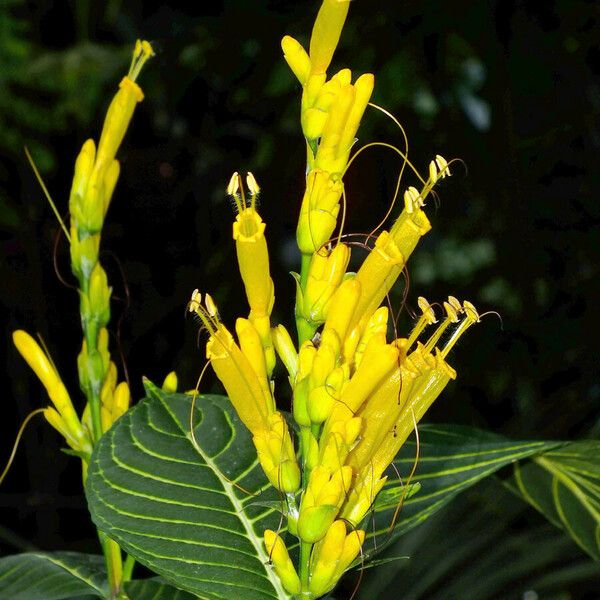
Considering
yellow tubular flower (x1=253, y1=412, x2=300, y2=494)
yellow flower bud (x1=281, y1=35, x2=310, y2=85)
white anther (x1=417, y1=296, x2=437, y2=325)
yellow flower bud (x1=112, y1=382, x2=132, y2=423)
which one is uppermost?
yellow flower bud (x1=281, y1=35, x2=310, y2=85)

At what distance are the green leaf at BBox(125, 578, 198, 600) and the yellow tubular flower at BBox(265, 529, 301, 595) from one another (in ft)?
0.49

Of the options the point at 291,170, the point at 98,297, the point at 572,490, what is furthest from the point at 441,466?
the point at 291,170

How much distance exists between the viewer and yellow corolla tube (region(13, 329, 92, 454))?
25.5 inches

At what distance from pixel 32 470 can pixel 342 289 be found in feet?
4.38

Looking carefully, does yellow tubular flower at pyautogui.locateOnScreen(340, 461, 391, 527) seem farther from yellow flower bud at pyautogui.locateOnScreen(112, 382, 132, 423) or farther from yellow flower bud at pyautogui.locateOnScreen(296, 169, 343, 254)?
yellow flower bud at pyautogui.locateOnScreen(112, 382, 132, 423)

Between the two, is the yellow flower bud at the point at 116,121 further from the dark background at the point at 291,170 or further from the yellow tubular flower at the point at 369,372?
the dark background at the point at 291,170

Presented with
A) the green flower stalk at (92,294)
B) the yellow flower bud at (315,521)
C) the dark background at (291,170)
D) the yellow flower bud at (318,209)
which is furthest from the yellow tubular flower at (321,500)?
the dark background at (291,170)

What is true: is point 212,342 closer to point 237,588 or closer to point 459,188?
point 237,588

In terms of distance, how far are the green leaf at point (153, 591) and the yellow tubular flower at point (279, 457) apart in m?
0.17

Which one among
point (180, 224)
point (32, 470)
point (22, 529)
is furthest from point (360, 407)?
point (22, 529)

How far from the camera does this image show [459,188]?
145cm

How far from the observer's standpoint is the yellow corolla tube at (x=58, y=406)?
65 cm

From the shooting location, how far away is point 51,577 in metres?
0.65

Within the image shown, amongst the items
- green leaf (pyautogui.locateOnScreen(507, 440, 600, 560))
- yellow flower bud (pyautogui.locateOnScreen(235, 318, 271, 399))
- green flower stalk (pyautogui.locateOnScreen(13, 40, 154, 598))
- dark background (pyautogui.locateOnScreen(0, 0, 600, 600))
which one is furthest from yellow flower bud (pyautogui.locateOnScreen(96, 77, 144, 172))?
dark background (pyautogui.locateOnScreen(0, 0, 600, 600))
